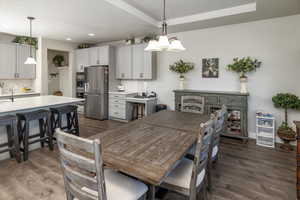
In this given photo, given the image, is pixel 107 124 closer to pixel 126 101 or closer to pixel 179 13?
pixel 126 101

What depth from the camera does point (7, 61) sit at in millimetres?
4973

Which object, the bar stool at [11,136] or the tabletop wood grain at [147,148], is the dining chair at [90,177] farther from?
the bar stool at [11,136]

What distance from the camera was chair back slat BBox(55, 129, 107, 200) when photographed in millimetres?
1018

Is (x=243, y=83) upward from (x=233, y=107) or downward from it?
upward

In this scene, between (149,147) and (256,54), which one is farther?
(256,54)

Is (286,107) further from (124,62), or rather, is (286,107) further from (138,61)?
(124,62)

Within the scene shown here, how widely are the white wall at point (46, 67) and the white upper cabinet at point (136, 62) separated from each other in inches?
73.5

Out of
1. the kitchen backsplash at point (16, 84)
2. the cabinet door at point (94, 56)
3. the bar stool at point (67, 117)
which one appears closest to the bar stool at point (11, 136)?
the bar stool at point (67, 117)

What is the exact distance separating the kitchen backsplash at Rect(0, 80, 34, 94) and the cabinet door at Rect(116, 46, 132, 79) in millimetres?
2913

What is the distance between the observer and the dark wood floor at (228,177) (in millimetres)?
2049

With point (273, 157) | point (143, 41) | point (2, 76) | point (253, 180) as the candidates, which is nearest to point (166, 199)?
point (253, 180)

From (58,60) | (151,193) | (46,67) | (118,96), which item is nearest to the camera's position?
(151,193)

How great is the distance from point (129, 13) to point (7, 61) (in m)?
3.97

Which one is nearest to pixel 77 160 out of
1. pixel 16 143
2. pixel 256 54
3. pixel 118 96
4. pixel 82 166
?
pixel 82 166
